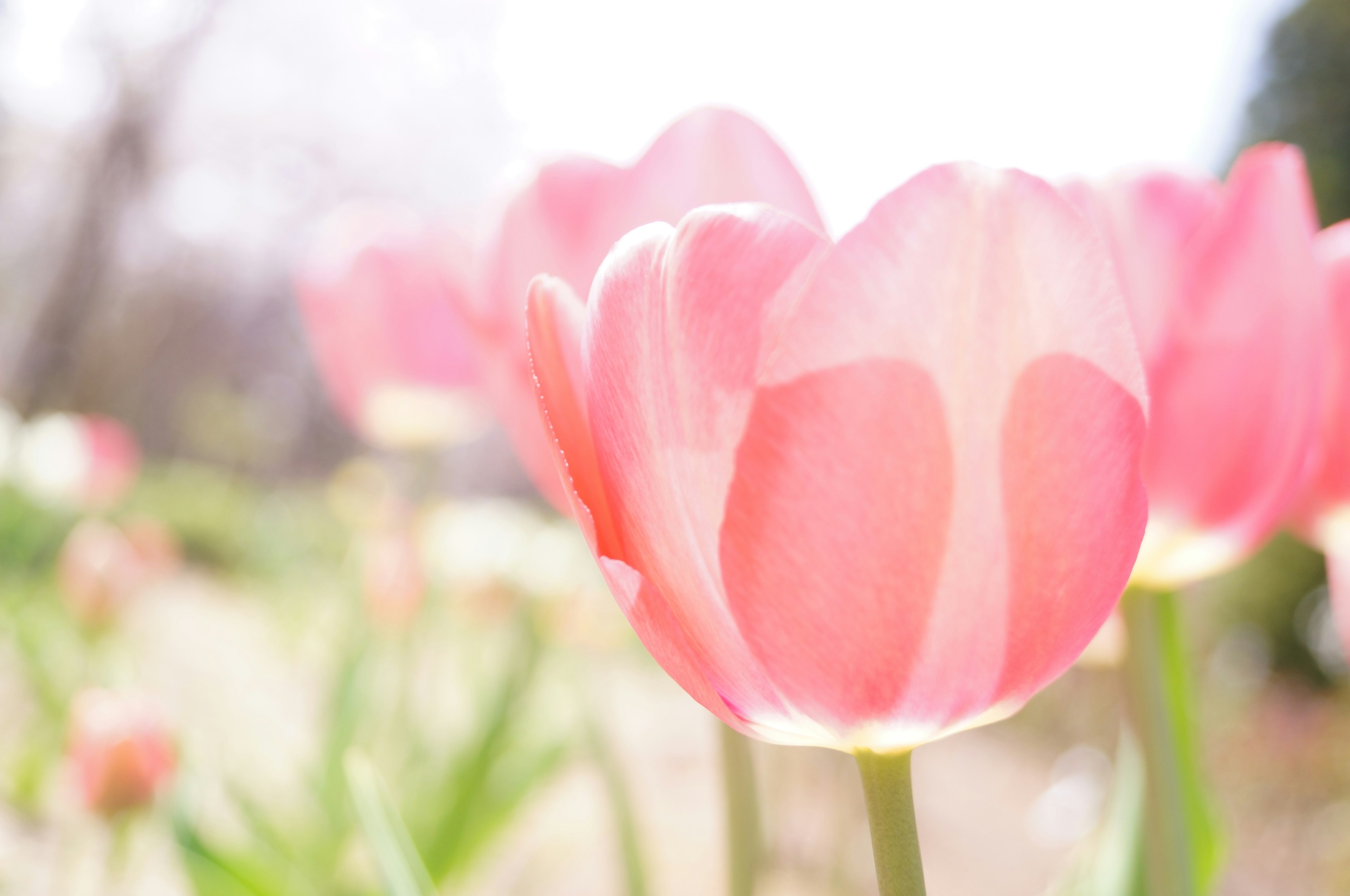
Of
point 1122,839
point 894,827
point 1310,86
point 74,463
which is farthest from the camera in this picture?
point 1310,86

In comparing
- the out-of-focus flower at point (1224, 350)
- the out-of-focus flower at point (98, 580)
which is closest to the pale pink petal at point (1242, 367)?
the out-of-focus flower at point (1224, 350)

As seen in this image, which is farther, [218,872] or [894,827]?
[218,872]

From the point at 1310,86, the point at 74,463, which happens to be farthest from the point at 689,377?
the point at 1310,86

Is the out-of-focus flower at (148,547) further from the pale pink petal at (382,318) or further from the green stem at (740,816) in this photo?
the green stem at (740,816)

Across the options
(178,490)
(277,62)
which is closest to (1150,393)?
(178,490)

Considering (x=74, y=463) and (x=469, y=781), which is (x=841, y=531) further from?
(x=74, y=463)

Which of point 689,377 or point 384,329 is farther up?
point 689,377

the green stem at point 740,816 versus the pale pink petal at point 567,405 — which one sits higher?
the pale pink petal at point 567,405

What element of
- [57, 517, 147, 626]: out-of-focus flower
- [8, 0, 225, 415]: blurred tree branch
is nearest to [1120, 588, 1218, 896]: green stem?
[57, 517, 147, 626]: out-of-focus flower
